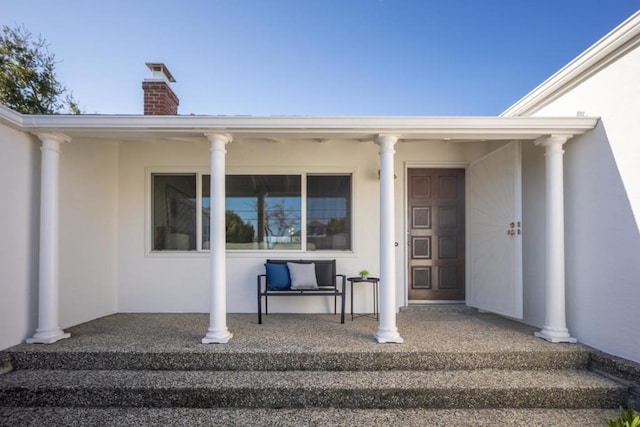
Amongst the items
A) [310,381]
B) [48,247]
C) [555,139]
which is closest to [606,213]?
[555,139]


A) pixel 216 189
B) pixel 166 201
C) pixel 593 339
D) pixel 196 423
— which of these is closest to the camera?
pixel 196 423

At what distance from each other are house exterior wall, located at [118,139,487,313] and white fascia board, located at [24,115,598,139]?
1.27m

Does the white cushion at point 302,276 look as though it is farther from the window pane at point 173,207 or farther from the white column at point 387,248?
the window pane at point 173,207

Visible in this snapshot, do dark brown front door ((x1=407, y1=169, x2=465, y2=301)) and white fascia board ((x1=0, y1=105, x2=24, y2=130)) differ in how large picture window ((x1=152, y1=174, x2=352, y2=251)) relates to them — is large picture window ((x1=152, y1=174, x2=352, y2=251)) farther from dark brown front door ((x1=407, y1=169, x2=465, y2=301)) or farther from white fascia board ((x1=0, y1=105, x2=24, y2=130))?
white fascia board ((x1=0, y1=105, x2=24, y2=130))

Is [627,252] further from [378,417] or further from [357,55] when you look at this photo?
[357,55]

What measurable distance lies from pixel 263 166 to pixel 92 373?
3.09m

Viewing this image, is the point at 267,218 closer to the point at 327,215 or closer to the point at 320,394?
the point at 327,215

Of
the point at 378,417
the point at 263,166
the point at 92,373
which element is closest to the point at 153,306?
the point at 92,373

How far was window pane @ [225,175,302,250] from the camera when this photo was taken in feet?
15.8

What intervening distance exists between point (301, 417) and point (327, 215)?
278cm

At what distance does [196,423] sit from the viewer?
250 centimetres

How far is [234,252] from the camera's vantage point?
4727mm

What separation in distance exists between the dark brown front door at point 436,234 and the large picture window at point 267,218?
3.48ft

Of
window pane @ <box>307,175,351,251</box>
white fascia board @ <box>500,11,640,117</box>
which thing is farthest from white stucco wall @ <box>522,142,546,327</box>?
window pane @ <box>307,175,351,251</box>
